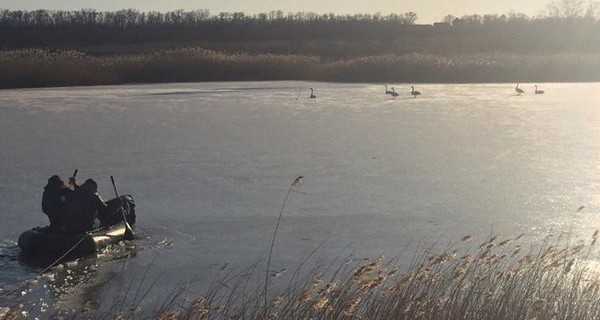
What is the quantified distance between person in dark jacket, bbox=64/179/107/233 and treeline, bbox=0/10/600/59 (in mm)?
22551

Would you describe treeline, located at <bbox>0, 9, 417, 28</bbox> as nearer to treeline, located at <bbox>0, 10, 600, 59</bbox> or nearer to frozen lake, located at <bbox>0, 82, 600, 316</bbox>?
treeline, located at <bbox>0, 10, 600, 59</bbox>

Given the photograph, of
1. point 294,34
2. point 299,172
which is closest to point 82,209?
point 299,172

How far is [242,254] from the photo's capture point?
5.75 meters

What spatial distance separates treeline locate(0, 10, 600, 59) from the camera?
32719mm

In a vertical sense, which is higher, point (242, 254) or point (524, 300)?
point (524, 300)

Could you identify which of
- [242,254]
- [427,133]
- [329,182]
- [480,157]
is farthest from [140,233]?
[427,133]

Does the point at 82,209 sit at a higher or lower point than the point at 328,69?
lower

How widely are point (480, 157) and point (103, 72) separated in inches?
512

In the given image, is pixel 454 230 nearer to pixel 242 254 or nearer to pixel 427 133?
pixel 242 254

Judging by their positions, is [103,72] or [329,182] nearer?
[329,182]

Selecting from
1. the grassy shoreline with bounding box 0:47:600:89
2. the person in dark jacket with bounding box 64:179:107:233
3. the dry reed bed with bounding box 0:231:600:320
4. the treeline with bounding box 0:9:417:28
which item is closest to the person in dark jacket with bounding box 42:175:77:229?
the person in dark jacket with bounding box 64:179:107:233

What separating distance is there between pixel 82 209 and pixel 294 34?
40577mm

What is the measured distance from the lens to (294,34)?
1828 inches

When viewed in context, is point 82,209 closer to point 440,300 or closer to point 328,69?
point 440,300
